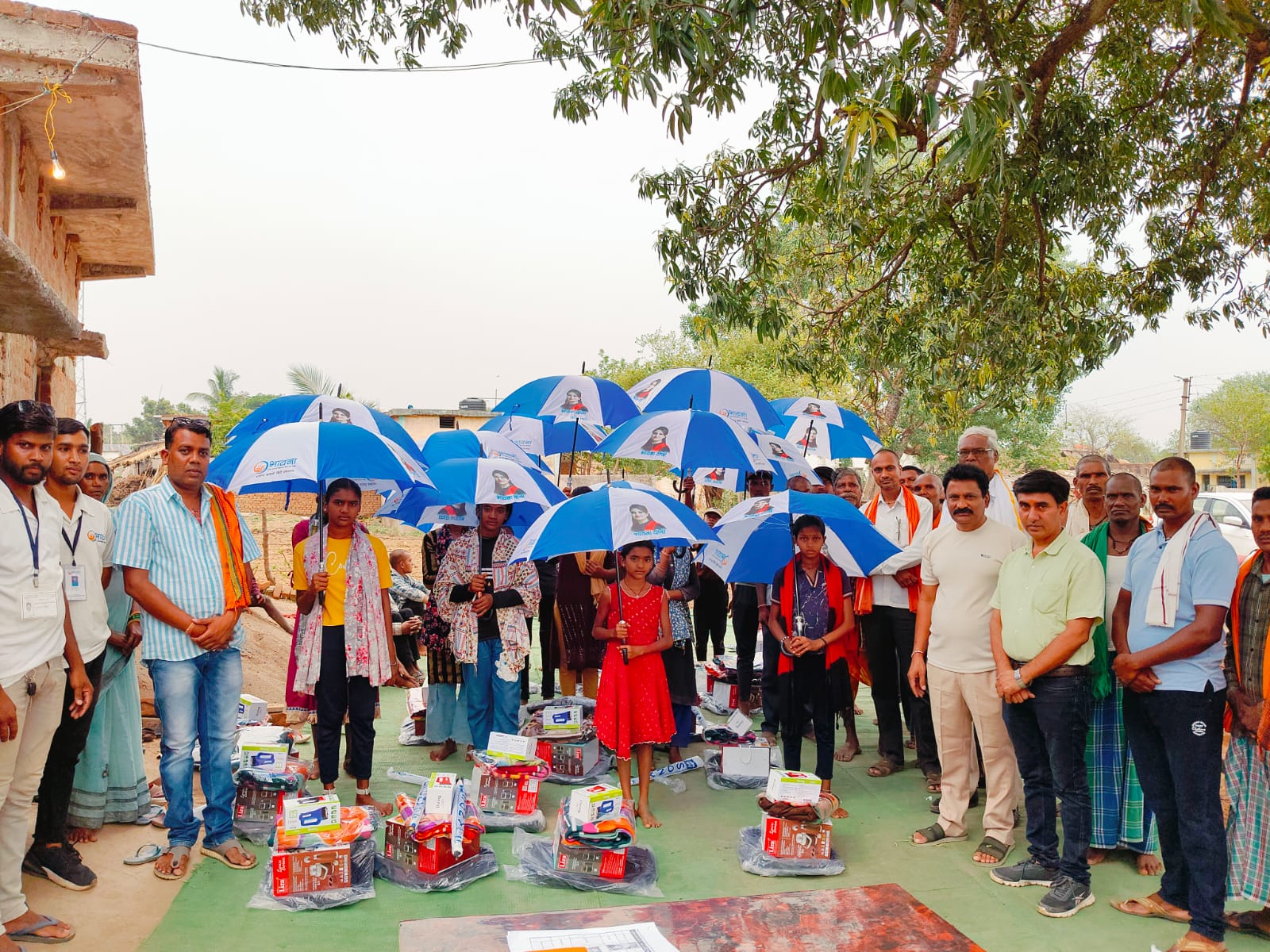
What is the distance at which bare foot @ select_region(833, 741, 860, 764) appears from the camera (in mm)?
6176

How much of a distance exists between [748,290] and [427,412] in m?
27.4

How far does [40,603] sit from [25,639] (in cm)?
13

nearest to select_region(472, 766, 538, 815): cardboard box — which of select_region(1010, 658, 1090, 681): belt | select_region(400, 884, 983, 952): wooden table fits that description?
select_region(400, 884, 983, 952): wooden table

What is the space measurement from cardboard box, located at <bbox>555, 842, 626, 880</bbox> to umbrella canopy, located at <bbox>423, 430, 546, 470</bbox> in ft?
10.7

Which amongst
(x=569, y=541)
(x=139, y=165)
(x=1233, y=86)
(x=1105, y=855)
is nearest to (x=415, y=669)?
(x=569, y=541)

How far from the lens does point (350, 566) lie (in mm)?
4965

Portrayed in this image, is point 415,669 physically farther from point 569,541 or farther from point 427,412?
point 427,412

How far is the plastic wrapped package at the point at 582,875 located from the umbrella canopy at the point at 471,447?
3091 mm

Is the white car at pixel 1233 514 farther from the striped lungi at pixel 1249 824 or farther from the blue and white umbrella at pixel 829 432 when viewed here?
→ the striped lungi at pixel 1249 824

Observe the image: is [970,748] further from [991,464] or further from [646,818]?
[646,818]

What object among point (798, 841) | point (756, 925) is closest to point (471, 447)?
point (798, 841)

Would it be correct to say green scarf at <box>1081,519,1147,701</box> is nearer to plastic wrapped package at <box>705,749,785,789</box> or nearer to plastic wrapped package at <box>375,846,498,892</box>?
plastic wrapped package at <box>705,749,785,789</box>

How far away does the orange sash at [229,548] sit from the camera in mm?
4305

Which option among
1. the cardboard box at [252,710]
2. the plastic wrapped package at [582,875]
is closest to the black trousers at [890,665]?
the plastic wrapped package at [582,875]
